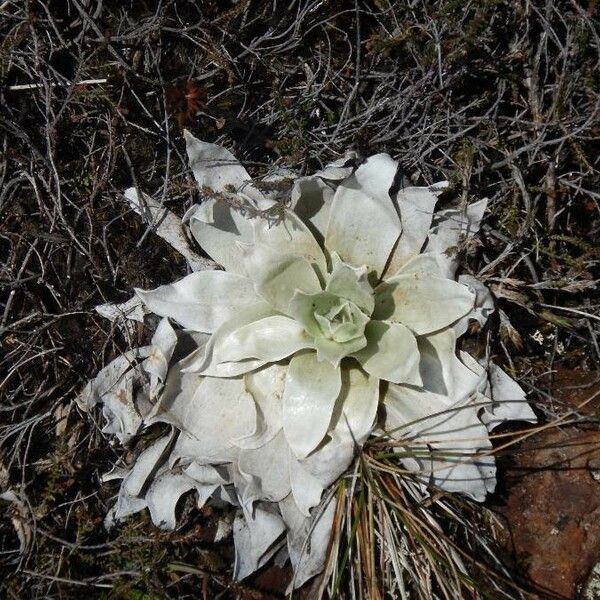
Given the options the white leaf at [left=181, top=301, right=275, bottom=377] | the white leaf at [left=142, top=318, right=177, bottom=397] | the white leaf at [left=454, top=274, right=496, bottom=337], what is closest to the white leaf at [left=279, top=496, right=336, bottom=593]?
the white leaf at [left=181, top=301, right=275, bottom=377]

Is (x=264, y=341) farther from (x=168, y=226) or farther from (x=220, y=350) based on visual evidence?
(x=168, y=226)

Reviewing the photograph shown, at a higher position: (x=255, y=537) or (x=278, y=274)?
(x=278, y=274)

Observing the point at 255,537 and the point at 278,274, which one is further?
the point at 255,537

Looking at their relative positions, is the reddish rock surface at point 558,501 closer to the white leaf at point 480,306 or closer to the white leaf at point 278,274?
Result: the white leaf at point 480,306

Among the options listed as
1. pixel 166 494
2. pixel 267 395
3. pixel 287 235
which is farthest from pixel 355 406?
pixel 166 494

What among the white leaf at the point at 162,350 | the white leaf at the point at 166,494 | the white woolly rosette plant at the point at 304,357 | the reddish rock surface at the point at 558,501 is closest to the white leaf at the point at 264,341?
the white woolly rosette plant at the point at 304,357

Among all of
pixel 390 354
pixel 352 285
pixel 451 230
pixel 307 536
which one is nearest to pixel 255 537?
pixel 307 536

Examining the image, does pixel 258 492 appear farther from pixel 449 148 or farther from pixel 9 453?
pixel 449 148

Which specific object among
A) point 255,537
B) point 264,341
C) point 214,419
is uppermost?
point 264,341
